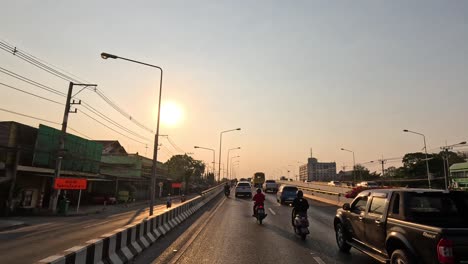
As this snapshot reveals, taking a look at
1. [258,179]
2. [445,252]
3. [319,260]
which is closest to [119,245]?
[319,260]

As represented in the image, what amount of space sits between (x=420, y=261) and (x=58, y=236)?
14694 millimetres

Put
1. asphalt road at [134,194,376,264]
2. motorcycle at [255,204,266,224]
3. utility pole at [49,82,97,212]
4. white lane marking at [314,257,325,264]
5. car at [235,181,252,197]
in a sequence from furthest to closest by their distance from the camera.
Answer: car at [235,181,252,197] → utility pole at [49,82,97,212] → motorcycle at [255,204,266,224] → asphalt road at [134,194,376,264] → white lane marking at [314,257,325,264]

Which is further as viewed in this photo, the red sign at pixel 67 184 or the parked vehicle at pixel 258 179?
the parked vehicle at pixel 258 179

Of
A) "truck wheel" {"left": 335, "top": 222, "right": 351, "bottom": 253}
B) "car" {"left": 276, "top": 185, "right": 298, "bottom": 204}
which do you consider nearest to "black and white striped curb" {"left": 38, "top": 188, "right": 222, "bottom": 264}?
"truck wheel" {"left": 335, "top": 222, "right": 351, "bottom": 253}

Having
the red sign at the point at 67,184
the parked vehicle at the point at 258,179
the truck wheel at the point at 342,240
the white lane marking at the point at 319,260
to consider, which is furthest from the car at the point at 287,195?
the parked vehicle at the point at 258,179

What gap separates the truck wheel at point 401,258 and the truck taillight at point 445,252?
725mm

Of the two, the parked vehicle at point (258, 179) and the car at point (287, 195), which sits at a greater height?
the parked vehicle at point (258, 179)

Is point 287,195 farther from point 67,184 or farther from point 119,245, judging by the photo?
point 119,245

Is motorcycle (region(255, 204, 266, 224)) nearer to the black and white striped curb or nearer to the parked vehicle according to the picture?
the black and white striped curb

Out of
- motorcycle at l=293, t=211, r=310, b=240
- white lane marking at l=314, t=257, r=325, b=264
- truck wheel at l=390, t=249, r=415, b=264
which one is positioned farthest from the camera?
motorcycle at l=293, t=211, r=310, b=240

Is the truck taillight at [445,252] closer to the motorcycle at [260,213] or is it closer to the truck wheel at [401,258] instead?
the truck wheel at [401,258]

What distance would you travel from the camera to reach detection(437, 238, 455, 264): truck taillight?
5352 millimetres

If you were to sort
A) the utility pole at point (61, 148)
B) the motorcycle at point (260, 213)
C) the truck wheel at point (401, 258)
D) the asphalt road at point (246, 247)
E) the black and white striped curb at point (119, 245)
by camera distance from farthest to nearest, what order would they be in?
the utility pole at point (61, 148) → the motorcycle at point (260, 213) → the asphalt road at point (246, 247) → the truck wheel at point (401, 258) → the black and white striped curb at point (119, 245)

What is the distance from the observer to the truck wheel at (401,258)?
6132 mm
